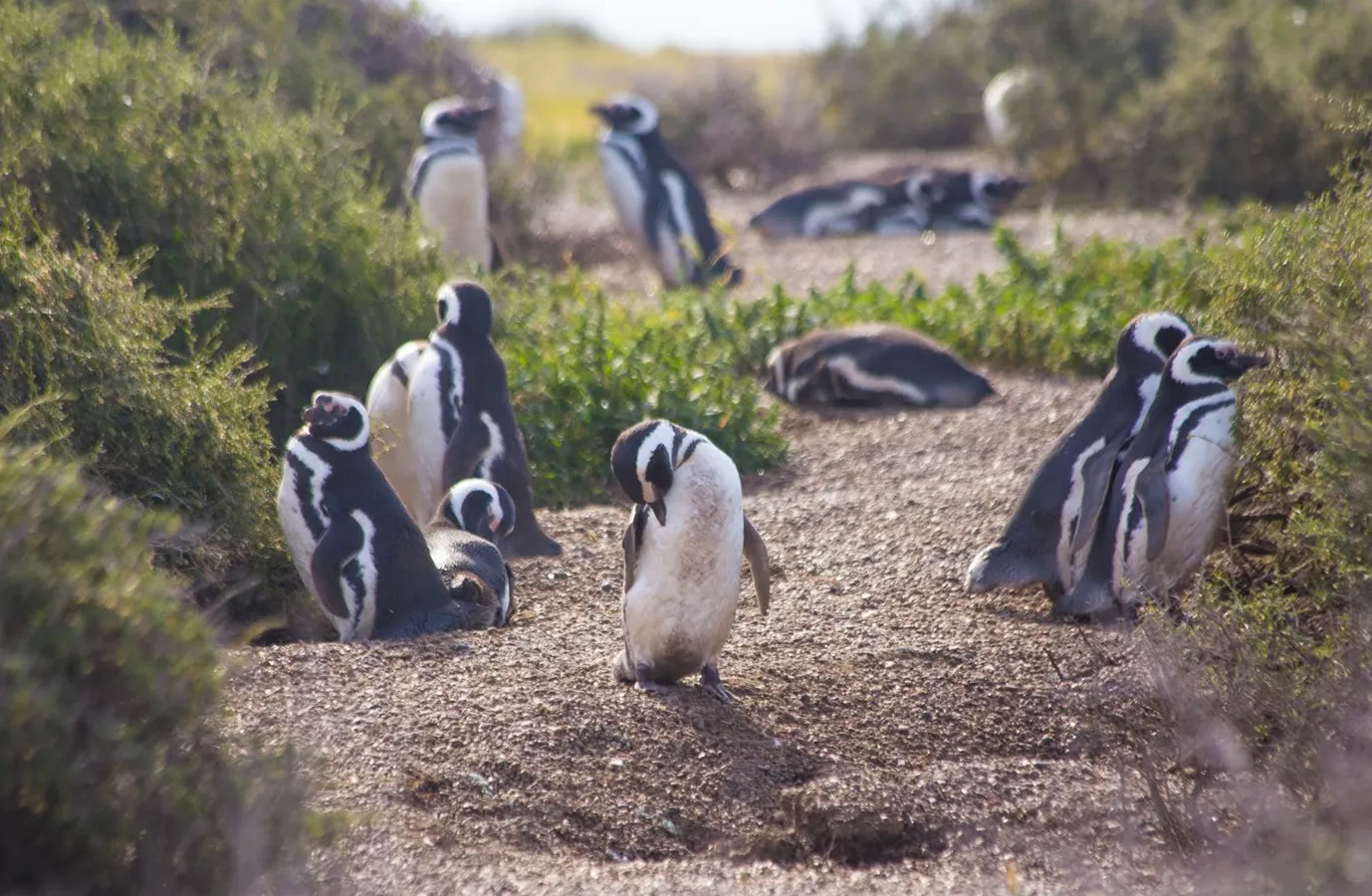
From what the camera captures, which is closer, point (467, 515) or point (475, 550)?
point (475, 550)

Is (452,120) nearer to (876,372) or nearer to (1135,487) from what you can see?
(876,372)

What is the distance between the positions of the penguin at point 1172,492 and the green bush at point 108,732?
2701mm

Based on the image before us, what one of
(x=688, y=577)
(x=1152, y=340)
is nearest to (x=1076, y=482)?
(x=1152, y=340)

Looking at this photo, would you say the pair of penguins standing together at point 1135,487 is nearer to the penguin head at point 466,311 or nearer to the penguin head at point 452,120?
the penguin head at point 466,311

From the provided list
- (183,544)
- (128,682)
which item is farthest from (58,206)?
(128,682)

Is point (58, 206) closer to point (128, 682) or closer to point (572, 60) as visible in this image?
point (128, 682)

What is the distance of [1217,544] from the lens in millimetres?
4867

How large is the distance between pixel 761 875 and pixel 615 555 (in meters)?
2.45

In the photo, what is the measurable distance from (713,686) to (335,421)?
159 cm

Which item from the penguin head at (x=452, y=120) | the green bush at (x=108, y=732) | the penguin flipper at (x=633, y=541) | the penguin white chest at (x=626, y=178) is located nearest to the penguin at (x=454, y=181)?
the penguin head at (x=452, y=120)

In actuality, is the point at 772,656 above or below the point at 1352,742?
below

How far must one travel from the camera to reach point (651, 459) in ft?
14.0

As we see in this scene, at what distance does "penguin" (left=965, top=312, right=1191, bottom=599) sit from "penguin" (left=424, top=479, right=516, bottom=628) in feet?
4.78

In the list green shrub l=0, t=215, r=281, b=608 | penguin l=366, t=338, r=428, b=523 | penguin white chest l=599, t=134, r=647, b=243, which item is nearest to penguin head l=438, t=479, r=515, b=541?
green shrub l=0, t=215, r=281, b=608
